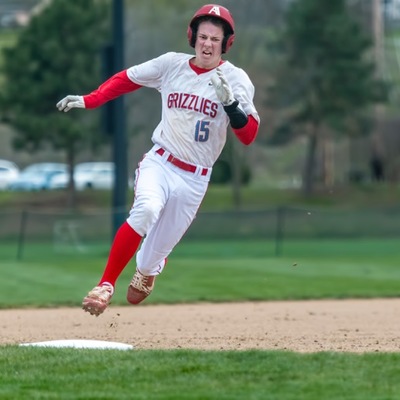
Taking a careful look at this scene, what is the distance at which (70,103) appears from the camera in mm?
8367

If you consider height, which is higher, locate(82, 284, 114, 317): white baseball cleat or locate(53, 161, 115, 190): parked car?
locate(82, 284, 114, 317): white baseball cleat

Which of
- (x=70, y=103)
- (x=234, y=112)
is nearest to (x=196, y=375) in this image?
(x=234, y=112)

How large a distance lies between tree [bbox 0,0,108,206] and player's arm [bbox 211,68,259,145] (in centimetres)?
3074

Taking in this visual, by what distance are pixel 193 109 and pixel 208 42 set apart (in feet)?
1.54

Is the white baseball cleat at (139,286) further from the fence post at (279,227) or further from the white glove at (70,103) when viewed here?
the fence post at (279,227)

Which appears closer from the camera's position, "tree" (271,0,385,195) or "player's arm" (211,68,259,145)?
"player's arm" (211,68,259,145)

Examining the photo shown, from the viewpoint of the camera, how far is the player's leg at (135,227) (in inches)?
312

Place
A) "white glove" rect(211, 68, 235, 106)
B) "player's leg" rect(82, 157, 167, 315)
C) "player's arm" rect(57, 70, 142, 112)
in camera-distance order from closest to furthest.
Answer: "white glove" rect(211, 68, 235, 106) < "player's leg" rect(82, 157, 167, 315) < "player's arm" rect(57, 70, 142, 112)

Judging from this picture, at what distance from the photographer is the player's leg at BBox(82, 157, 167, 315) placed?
7.93m

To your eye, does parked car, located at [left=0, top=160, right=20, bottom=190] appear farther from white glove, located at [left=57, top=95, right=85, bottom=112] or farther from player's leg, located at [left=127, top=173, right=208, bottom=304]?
white glove, located at [left=57, top=95, right=85, bottom=112]

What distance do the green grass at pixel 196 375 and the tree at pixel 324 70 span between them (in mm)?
34317

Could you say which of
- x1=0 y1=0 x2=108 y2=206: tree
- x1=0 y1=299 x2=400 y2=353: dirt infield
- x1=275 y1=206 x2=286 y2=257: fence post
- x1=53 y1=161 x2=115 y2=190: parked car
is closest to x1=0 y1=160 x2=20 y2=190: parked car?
x1=53 y1=161 x2=115 y2=190: parked car

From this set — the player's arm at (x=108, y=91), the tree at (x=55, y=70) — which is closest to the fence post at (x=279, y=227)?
the player's arm at (x=108, y=91)

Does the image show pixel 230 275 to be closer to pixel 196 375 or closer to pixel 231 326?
pixel 231 326
